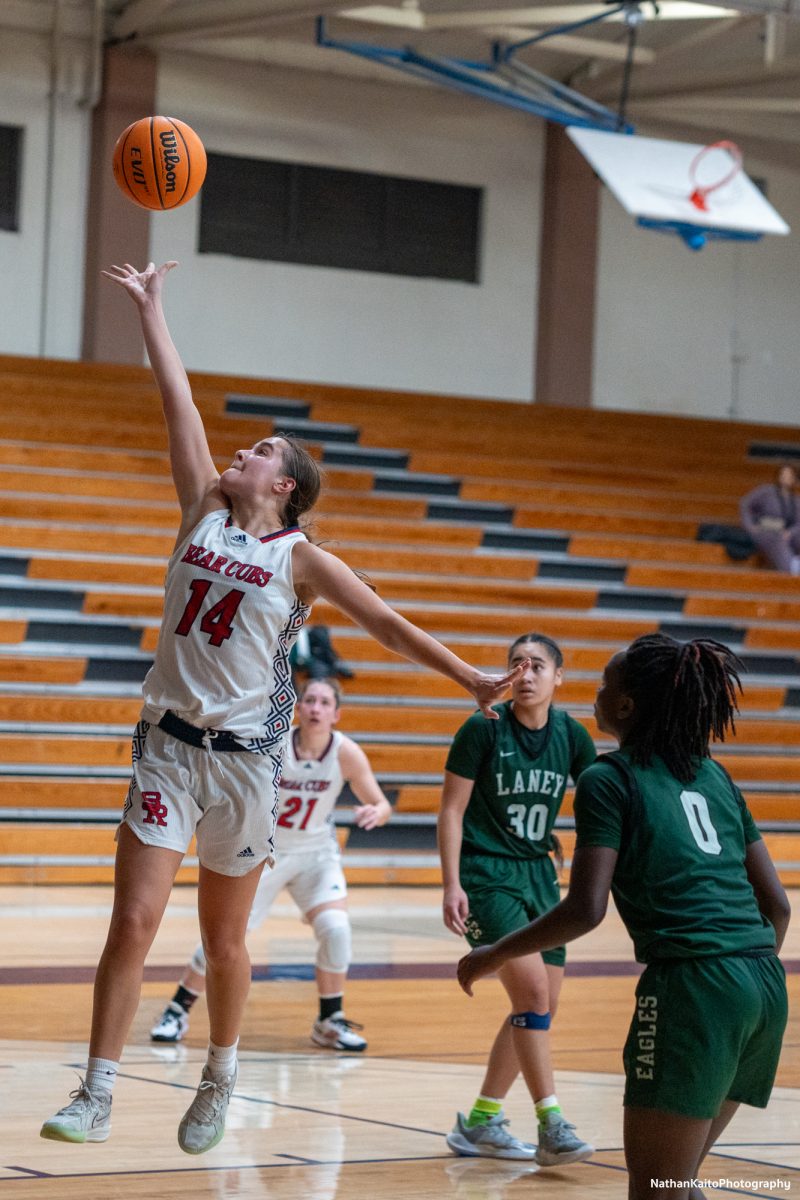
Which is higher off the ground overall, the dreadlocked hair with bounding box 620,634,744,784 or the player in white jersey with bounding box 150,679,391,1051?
the dreadlocked hair with bounding box 620,634,744,784

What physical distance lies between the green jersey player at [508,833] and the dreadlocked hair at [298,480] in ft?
3.33

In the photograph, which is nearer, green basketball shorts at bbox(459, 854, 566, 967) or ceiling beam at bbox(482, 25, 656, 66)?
green basketball shorts at bbox(459, 854, 566, 967)

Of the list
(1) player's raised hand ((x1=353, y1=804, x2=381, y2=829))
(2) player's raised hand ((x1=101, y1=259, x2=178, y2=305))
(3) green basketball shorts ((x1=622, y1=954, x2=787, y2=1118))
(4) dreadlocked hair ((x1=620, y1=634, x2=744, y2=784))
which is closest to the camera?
(3) green basketball shorts ((x1=622, y1=954, x2=787, y2=1118))

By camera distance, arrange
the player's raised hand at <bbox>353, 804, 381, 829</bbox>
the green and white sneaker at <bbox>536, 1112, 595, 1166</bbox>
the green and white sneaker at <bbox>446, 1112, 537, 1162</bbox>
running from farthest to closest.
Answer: the player's raised hand at <bbox>353, 804, 381, 829</bbox>, the green and white sneaker at <bbox>446, 1112, 537, 1162</bbox>, the green and white sneaker at <bbox>536, 1112, 595, 1166</bbox>

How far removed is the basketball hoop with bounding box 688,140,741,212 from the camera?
11539 millimetres

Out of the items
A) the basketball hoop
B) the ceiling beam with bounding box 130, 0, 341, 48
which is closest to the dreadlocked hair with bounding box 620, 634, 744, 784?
the basketball hoop

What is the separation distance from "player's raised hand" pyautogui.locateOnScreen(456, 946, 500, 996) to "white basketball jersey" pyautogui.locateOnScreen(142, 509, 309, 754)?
33.2 inches

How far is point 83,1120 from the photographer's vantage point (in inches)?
138

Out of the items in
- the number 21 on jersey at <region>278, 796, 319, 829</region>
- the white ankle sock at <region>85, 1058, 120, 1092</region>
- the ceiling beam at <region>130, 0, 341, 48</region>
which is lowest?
the white ankle sock at <region>85, 1058, 120, 1092</region>

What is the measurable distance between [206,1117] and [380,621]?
3.92 feet

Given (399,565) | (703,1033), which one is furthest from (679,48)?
(703,1033)

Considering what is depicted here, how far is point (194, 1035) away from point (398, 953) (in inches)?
72.3

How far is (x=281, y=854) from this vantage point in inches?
255

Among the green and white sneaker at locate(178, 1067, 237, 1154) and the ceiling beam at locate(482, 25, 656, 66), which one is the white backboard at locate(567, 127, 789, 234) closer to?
the ceiling beam at locate(482, 25, 656, 66)
